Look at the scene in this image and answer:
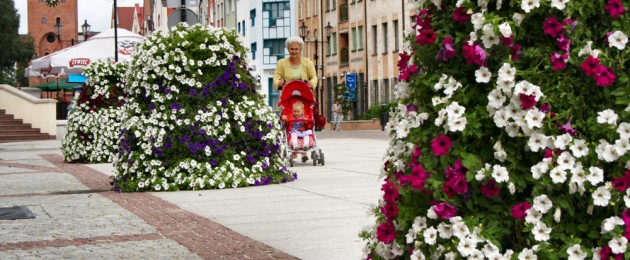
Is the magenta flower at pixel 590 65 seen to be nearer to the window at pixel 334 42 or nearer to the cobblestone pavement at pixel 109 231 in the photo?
the cobblestone pavement at pixel 109 231

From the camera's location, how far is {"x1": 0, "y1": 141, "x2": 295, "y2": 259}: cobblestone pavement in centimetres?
784

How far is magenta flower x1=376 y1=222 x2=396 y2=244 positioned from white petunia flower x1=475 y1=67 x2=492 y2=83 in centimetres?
73

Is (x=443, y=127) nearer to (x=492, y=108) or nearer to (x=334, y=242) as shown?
(x=492, y=108)

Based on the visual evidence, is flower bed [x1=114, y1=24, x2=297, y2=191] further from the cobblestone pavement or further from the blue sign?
the blue sign

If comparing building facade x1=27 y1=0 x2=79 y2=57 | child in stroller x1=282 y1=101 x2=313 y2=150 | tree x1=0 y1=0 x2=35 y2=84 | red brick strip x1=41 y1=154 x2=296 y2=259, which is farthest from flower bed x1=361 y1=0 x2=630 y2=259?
building facade x1=27 y1=0 x2=79 y2=57

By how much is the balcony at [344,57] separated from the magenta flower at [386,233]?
6326cm

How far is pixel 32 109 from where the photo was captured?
43.3 meters

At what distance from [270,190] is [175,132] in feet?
4.38

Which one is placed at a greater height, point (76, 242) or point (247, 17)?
point (247, 17)

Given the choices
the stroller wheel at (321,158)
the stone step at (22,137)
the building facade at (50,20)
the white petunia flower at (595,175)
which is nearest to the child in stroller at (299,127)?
the stroller wheel at (321,158)

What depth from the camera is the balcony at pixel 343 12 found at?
68.6 m

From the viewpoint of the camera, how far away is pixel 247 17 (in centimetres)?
9369

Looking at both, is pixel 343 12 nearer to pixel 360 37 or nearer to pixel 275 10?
pixel 360 37

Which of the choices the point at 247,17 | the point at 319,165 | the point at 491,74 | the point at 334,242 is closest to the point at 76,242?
the point at 334,242
